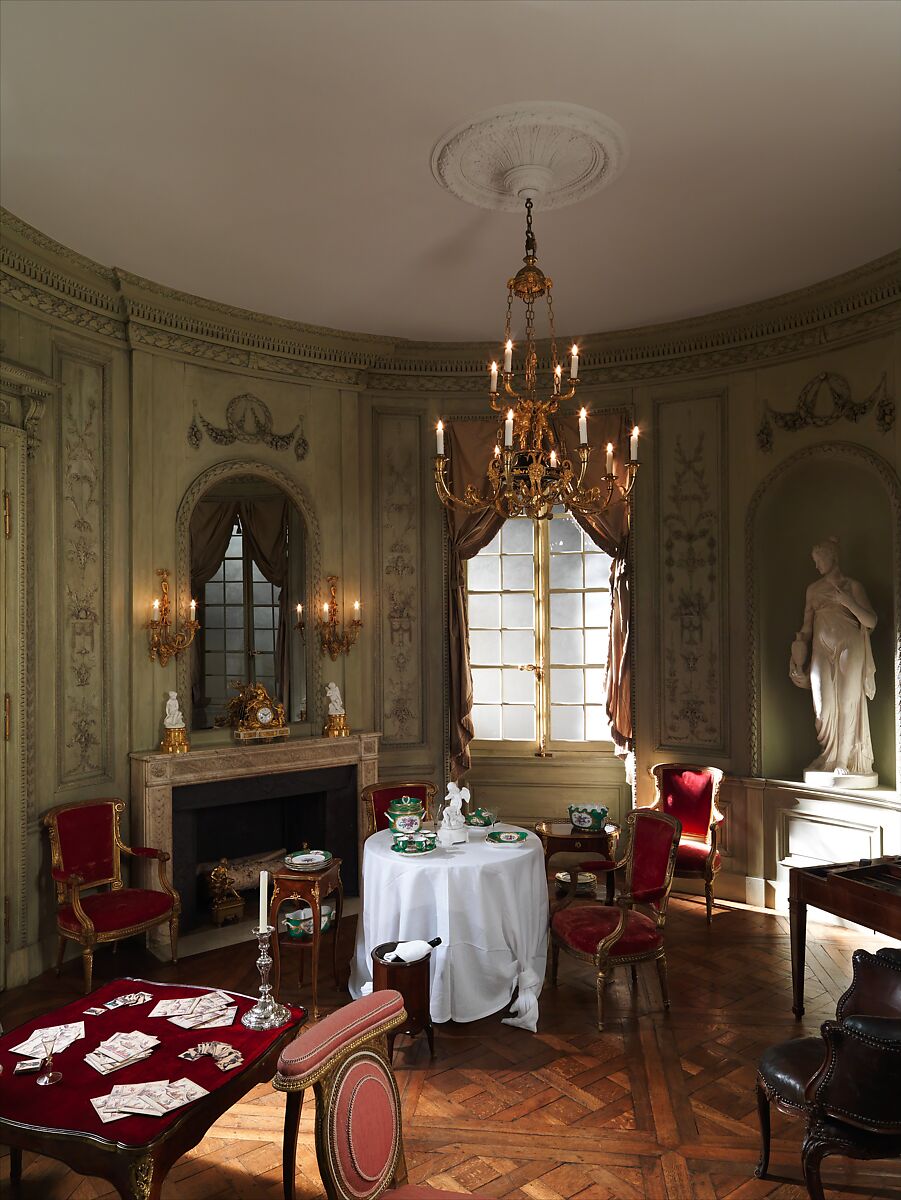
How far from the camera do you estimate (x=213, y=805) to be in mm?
5559

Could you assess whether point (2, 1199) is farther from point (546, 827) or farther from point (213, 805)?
point (546, 827)

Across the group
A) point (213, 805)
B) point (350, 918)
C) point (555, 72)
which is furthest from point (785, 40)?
point (350, 918)

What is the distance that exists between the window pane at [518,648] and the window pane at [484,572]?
41 centimetres

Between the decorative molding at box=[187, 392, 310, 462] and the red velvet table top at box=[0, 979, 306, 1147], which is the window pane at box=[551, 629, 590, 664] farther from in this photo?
the red velvet table top at box=[0, 979, 306, 1147]

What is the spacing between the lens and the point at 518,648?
7.08m

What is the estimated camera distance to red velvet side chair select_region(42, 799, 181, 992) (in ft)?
15.1

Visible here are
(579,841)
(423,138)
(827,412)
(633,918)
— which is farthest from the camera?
(827,412)

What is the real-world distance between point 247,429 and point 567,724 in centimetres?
329

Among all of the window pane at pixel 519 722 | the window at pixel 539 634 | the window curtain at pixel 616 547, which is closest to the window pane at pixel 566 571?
the window at pixel 539 634

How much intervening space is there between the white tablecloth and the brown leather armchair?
1588 mm

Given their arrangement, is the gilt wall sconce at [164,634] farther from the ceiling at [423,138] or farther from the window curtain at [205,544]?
the ceiling at [423,138]

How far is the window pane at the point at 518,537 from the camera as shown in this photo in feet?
23.2

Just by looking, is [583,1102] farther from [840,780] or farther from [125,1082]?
[840,780]

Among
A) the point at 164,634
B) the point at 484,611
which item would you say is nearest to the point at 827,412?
the point at 484,611
